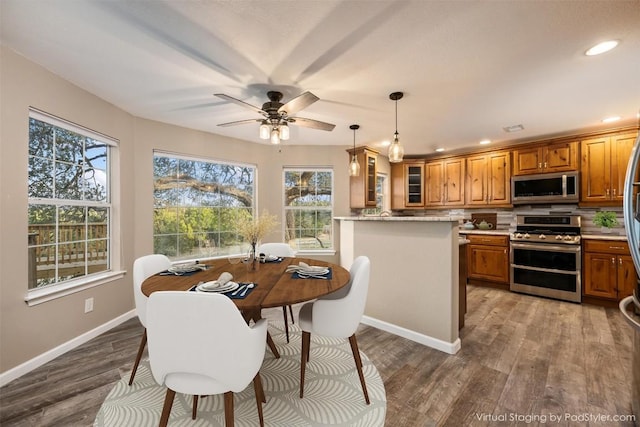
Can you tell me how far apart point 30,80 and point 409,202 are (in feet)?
17.3

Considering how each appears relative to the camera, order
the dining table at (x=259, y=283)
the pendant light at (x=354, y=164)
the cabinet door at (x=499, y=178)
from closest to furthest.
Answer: the dining table at (x=259, y=283) → the pendant light at (x=354, y=164) → the cabinet door at (x=499, y=178)

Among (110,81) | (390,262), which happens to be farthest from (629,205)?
(110,81)

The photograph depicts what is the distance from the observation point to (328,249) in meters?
4.45

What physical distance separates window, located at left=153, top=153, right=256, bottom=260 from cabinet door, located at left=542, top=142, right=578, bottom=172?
446 centimetres

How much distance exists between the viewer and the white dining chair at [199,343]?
113 centimetres

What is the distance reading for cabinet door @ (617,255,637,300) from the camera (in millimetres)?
3231

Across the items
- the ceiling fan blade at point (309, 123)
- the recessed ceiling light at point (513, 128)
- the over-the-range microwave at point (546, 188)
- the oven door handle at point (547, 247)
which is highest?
the recessed ceiling light at point (513, 128)

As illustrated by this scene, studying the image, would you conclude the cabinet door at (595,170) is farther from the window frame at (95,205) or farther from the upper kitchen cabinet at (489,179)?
the window frame at (95,205)

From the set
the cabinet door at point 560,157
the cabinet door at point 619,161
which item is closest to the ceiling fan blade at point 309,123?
the cabinet door at point 560,157

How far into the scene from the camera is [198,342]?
1155mm

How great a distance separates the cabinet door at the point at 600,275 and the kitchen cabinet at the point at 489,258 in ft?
2.87

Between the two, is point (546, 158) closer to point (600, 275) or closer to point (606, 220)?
point (606, 220)

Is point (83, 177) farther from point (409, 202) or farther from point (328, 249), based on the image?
point (409, 202)

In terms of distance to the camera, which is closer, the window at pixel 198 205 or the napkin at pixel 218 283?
the napkin at pixel 218 283
